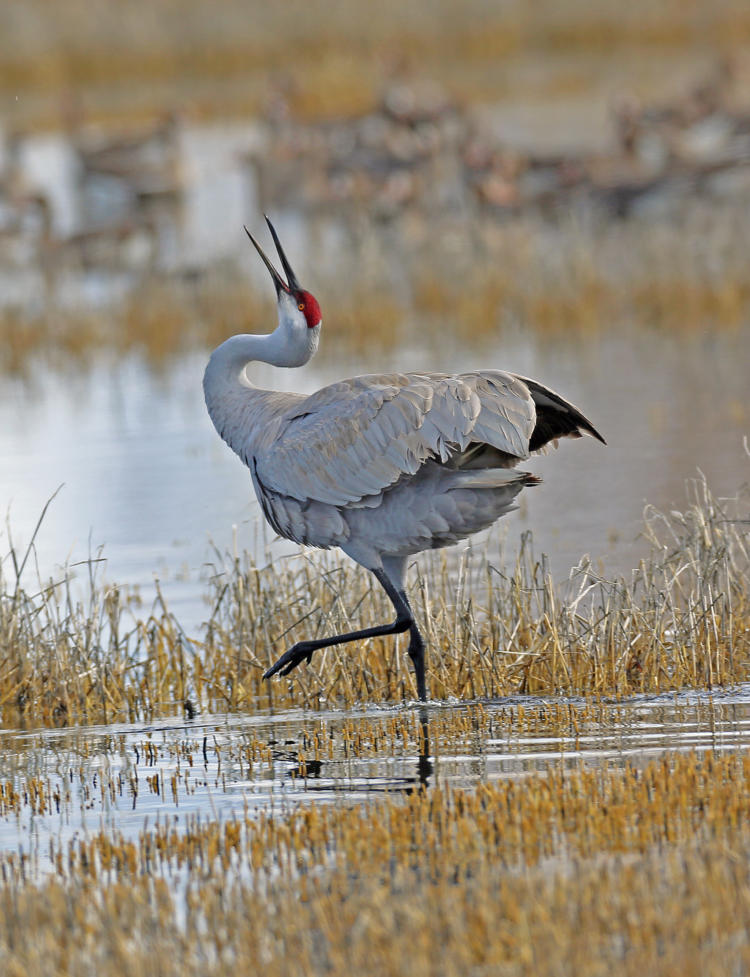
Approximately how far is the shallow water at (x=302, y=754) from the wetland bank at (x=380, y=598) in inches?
0.8

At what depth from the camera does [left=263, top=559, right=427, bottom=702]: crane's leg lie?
6.81m

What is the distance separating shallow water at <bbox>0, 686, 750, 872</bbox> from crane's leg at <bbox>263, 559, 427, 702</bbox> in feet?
0.57

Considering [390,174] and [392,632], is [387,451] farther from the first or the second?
[390,174]

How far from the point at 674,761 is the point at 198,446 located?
835 centimetres

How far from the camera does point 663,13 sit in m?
42.9

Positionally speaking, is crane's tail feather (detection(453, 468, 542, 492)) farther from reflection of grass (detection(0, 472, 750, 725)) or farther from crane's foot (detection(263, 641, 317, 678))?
crane's foot (detection(263, 641, 317, 678))

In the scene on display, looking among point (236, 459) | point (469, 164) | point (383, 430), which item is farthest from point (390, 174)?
point (383, 430)

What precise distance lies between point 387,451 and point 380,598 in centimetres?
140

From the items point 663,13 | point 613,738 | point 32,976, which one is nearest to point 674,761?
point 613,738

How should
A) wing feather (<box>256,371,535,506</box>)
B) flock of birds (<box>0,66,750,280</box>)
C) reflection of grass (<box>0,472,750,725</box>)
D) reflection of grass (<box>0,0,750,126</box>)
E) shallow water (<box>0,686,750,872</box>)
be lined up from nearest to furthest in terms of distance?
1. shallow water (<box>0,686,750,872</box>)
2. wing feather (<box>256,371,535,506</box>)
3. reflection of grass (<box>0,472,750,725</box>)
4. flock of birds (<box>0,66,750,280</box>)
5. reflection of grass (<box>0,0,750,126</box>)

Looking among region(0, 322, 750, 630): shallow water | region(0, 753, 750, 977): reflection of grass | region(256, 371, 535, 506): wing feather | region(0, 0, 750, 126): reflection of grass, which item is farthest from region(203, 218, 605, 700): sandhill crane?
region(0, 0, 750, 126): reflection of grass

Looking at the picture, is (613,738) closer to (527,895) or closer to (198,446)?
(527,895)

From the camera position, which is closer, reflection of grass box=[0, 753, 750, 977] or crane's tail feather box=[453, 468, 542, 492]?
reflection of grass box=[0, 753, 750, 977]

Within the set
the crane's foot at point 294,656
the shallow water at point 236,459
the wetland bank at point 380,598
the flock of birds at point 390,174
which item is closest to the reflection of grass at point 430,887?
the wetland bank at point 380,598
